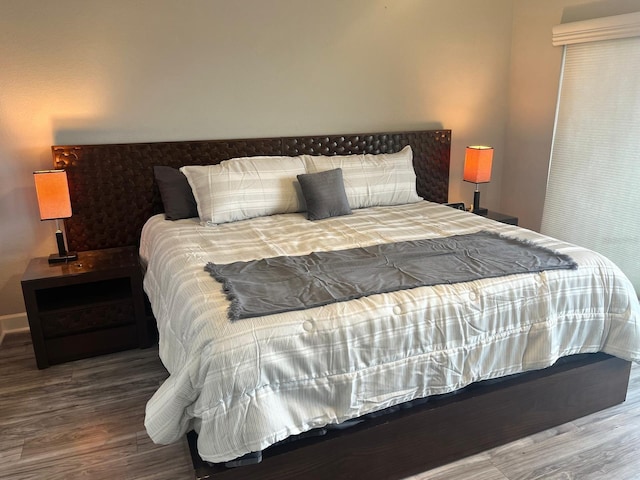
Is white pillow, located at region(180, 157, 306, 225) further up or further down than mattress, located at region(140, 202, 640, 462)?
further up

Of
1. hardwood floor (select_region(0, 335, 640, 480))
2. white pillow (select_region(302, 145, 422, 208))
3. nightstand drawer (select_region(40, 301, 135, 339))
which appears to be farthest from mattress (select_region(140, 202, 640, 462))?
white pillow (select_region(302, 145, 422, 208))

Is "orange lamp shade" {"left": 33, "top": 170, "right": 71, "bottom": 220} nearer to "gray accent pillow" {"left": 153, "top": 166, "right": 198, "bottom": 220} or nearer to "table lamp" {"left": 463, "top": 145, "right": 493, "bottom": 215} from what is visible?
"gray accent pillow" {"left": 153, "top": 166, "right": 198, "bottom": 220}

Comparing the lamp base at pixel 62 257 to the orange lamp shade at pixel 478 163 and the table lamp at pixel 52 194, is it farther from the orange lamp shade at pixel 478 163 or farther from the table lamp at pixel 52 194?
the orange lamp shade at pixel 478 163

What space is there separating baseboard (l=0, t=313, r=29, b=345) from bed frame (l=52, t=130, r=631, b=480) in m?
0.57

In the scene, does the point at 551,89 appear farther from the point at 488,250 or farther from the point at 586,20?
the point at 488,250

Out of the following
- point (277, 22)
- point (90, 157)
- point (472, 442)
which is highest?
point (277, 22)

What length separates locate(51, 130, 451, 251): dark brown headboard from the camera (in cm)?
298

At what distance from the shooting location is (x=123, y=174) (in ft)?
10.0

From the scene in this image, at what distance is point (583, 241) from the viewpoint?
358cm

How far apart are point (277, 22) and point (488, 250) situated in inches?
82.1

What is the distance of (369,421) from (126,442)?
1078 mm

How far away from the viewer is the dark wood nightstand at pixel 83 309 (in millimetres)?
2615

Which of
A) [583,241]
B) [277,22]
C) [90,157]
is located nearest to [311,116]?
[277,22]

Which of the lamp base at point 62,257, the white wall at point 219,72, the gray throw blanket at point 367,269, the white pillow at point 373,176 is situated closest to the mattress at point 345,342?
the gray throw blanket at point 367,269
